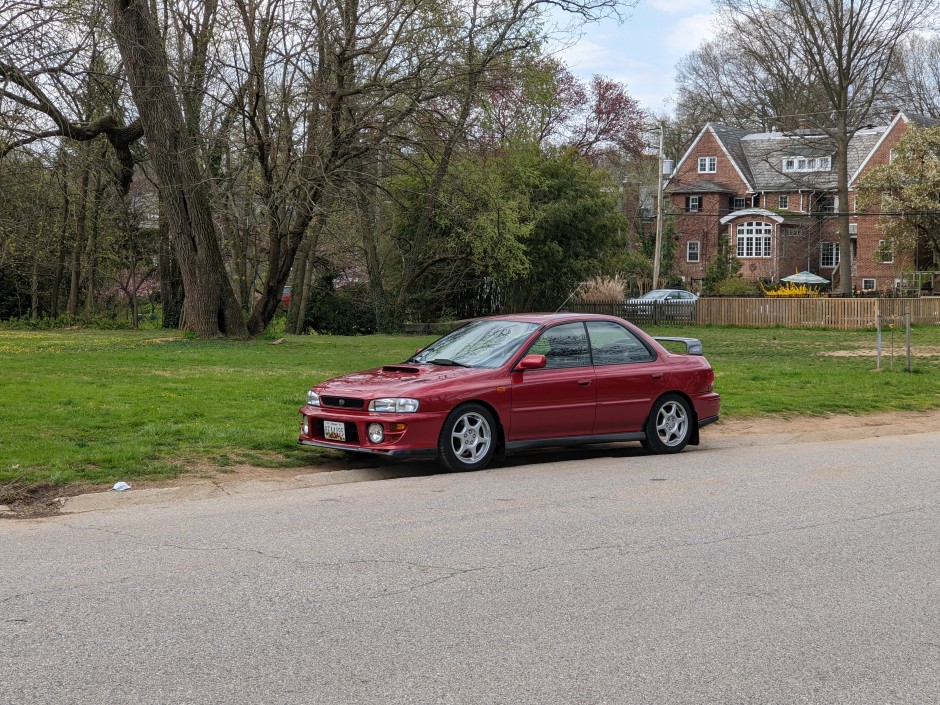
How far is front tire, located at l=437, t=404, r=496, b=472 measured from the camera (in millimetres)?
10242

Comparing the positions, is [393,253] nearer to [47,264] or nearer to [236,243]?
[236,243]

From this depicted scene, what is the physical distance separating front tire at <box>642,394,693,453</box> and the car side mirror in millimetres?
1630

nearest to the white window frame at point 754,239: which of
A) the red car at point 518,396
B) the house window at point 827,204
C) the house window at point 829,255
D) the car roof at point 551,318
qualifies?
the house window at point 829,255

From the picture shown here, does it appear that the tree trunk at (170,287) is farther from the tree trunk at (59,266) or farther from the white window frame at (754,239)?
the white window frame at (754,239)

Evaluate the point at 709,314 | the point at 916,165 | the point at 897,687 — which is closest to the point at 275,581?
the point at 897,687

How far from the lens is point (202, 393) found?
15.1 metres

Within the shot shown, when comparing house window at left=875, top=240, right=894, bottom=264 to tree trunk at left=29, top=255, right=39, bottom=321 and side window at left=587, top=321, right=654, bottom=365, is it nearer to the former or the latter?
tree trunk at left=29, top=255, right=39, bottom=321

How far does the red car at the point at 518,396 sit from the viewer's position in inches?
400

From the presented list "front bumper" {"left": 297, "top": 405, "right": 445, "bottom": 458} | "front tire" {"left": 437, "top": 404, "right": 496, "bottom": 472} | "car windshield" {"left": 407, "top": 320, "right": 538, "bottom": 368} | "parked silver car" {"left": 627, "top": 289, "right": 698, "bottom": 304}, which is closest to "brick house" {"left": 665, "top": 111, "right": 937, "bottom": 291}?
"parked silver car" {"left": 627, "top": 289, "right": 698, "bottom": 304}

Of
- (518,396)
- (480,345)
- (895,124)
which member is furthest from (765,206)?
(518,396)

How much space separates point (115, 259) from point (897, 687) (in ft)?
128

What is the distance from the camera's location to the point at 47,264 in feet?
134

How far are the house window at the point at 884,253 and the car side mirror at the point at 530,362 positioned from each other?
53.0m

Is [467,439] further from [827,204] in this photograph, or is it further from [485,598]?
[827,204]
